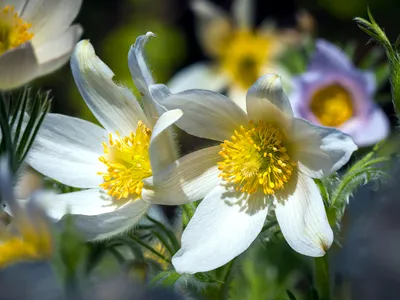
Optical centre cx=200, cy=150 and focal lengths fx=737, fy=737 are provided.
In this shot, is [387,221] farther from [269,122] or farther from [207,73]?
[207,73]

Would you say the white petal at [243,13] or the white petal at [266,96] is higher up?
the white petal at [266,96]

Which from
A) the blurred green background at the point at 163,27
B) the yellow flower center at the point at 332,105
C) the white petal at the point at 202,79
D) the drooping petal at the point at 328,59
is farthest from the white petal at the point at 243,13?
the drooping petal at the point at 328,59

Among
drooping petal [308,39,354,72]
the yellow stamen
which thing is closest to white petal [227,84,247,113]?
drooping petal [308,39,354,72]

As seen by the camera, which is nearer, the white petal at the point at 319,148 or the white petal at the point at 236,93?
the white petal at the point at 319,148

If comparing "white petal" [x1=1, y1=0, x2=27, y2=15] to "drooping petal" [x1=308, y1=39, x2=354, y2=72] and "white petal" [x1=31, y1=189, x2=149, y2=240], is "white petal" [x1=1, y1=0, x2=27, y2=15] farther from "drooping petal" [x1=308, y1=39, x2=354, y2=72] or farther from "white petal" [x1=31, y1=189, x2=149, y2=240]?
"drooping petal" [x1=308, y1=39, x2=354, y2=72]

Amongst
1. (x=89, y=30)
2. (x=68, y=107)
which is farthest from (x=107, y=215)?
(x=89, y=30)

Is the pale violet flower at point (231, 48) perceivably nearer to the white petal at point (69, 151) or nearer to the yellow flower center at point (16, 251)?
the white petal at point (69, 151)

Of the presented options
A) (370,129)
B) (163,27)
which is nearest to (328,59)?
(370,129)
